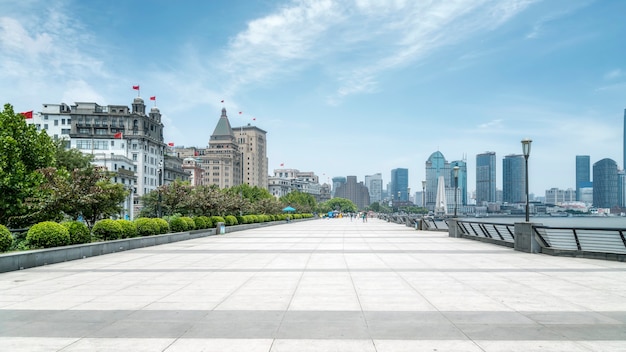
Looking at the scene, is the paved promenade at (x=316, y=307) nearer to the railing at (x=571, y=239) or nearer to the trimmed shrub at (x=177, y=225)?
the railing at (x=571, y=239)

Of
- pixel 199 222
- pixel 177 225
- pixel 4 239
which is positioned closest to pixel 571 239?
pixel 4 239

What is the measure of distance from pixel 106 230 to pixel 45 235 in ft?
15.0

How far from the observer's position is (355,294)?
10.8 m

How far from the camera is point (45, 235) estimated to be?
57.8 feet

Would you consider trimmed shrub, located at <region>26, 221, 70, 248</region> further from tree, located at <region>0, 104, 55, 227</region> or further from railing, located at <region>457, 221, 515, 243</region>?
railing, located at <region>457, 221, 515, 243</region>

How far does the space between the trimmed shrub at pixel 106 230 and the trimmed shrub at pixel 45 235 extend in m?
3.72

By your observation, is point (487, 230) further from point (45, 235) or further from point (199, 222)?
point (45, 235)

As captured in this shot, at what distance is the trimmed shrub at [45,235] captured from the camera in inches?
689

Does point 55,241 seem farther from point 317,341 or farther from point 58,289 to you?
point 317,341

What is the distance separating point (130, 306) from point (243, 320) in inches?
107

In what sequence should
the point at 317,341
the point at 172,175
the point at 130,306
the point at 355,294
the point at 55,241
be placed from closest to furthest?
the point at 317,341 → the point at 130,306 → the point at 355,294 → the point at 55,241 → the point at 172,175

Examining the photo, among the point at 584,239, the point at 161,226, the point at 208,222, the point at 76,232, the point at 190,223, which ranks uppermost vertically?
the point at 76,232

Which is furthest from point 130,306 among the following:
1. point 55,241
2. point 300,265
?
point 55,241

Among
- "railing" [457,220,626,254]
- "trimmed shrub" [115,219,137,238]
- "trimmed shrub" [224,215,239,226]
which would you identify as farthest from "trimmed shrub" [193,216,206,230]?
"railing" [457,220,626,254]
